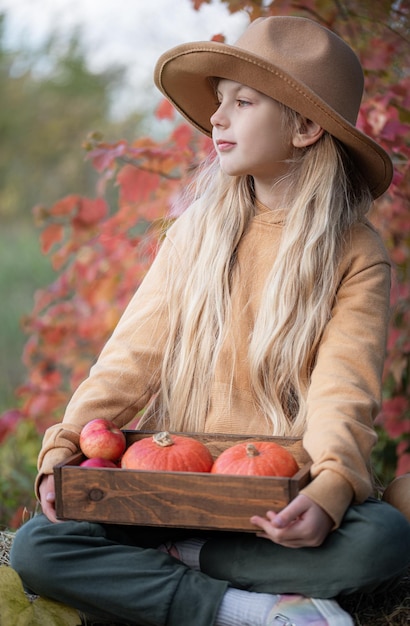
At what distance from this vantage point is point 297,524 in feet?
6.79

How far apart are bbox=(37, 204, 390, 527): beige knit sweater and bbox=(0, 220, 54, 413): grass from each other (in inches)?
141

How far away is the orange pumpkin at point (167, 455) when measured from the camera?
2.23 meters

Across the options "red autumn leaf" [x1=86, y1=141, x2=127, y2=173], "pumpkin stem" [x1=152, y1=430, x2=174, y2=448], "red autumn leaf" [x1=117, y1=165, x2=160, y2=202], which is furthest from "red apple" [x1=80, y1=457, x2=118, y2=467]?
"red autumn leaf" [x1=117, y1=165, x2=160, y2=202]

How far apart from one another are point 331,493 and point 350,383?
0.37 meters

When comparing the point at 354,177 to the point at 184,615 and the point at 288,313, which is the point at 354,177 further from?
the point at 184,615

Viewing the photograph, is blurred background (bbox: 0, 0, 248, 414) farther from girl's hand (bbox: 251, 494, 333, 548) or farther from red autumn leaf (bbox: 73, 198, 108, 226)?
girl's hand (bbox: 251, 494, 333, 548)

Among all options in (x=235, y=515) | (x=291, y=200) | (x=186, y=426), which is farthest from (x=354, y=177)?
(x=235, y=515)

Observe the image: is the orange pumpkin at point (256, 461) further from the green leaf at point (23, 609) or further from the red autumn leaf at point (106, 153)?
the red autumn leaf at point (106, 153)

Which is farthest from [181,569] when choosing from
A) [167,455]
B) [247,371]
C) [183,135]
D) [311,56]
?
[183,135]

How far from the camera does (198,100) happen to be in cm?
288

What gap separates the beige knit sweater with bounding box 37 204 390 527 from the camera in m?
2.25

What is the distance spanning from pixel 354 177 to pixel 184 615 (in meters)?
1.42

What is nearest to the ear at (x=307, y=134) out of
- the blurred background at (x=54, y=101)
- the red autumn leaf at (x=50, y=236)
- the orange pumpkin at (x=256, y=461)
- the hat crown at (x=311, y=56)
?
the hat crown at (x=311, y=56)

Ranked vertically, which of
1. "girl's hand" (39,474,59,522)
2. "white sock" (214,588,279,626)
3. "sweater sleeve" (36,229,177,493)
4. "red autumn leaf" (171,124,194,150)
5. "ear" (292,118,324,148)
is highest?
"ear" (292,118,324,148)
